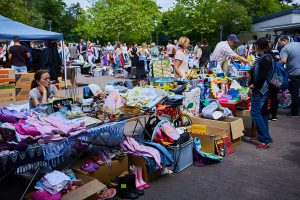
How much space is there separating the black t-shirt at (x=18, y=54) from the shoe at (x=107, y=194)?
26.2ft

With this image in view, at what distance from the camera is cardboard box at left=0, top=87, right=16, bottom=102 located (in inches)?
382

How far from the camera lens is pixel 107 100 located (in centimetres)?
438

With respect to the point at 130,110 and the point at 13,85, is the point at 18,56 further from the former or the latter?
the point at 130,110

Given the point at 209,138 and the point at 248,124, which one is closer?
the point at 209,138

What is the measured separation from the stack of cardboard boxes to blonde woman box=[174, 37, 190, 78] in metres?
5.73

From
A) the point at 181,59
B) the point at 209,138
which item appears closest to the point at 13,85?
the point at 181,59

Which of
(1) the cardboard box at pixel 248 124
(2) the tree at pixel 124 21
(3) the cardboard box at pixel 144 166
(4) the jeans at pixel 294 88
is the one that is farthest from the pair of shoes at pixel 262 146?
(2) the tree at pixel 124 21

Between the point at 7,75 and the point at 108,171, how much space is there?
23.6 ft

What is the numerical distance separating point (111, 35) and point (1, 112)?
1149 inches

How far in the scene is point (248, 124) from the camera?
6.40 meters

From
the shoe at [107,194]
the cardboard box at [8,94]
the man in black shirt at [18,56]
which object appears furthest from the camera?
the man in black shirt at [18,56]

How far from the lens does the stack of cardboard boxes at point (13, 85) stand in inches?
384

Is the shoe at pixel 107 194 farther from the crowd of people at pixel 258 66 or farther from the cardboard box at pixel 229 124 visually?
the cardboard box at pixel 229 124

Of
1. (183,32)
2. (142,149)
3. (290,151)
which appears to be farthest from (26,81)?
(183,32)
